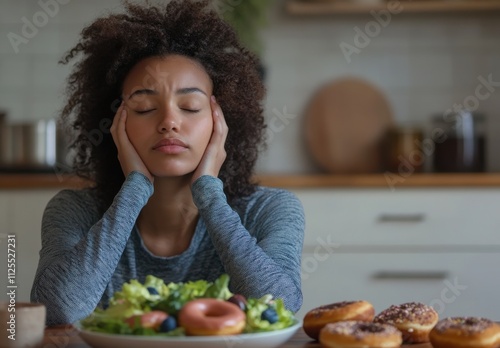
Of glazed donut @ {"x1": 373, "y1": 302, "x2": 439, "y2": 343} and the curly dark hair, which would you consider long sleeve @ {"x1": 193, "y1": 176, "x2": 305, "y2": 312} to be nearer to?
the curly dark hair

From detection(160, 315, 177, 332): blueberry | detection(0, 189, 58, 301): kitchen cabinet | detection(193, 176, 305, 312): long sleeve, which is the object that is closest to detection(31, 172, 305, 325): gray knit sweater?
detection(193, 176, 305, 312): long sleeve

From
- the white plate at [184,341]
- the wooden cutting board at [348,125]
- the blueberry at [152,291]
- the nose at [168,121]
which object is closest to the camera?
the white plate at [184,341]

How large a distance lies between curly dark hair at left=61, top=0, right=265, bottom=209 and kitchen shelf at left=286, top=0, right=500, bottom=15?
1.26 m

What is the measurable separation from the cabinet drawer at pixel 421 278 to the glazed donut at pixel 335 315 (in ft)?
5.18

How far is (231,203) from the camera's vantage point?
1.85 m

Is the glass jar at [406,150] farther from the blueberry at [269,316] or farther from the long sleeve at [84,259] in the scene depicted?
the blueberry at [269,316]

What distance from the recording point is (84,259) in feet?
5.01

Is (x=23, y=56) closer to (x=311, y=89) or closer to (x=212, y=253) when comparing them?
(x=311, y=89)

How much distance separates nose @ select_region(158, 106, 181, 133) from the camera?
164 cm

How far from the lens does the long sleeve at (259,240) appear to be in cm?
150

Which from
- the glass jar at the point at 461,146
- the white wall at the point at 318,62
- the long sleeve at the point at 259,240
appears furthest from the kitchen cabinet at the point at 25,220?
the glass jar at the point at 461,146

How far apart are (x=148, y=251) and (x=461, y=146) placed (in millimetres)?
1655

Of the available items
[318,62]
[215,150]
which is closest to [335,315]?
[215,150]

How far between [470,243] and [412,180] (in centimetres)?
28
